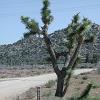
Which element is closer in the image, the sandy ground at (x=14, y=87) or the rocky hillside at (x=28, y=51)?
the sandy ground at (x=14, y=87)

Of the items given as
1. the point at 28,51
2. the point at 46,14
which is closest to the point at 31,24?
the point at 46,14

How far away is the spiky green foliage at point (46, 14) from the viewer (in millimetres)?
27703

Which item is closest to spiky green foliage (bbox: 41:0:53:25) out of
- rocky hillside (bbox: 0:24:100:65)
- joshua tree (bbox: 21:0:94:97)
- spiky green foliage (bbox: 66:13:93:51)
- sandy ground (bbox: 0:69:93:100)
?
joshua tree (bbox: 21:0:94:97)

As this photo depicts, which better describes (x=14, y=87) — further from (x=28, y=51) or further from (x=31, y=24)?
(x=28, y=51)

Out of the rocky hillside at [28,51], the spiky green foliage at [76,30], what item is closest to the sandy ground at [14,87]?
the spiky green foliage at [76,30]

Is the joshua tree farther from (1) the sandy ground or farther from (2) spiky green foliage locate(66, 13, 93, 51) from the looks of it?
(1) the sandy ground

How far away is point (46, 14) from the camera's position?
2761 centimetres

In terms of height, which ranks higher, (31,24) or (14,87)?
(31,24)

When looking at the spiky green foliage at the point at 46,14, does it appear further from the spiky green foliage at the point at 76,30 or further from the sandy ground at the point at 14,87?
the sandy ground at the point at 14,87

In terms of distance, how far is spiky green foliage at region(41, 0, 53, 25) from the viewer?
27703 mm

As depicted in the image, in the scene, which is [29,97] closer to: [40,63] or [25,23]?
[25,23]

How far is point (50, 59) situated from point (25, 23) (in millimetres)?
2498

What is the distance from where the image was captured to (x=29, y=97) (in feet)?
104

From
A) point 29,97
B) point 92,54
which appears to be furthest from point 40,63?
point 29,97
